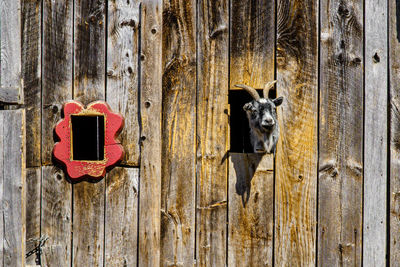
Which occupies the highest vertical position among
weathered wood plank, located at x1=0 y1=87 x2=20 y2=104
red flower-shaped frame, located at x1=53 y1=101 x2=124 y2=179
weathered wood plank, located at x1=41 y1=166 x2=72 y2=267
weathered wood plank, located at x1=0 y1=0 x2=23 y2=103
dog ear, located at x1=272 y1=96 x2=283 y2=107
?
weathered wood plank, located at x1=0 y1=0 x2=23 y2=103

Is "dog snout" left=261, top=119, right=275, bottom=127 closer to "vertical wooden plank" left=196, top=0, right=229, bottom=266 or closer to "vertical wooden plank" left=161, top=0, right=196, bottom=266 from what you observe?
"vertical wooden plank" left=196, top=0, right=229, bottom=266

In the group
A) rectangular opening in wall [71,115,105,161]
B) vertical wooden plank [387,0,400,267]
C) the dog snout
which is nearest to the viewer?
the dog snout

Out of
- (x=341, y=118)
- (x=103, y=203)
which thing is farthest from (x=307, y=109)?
(x=103, y=203)

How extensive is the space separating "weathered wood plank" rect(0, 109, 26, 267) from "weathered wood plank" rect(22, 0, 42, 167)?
9 centimetres

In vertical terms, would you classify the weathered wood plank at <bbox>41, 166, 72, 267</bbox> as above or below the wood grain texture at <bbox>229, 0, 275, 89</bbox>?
below

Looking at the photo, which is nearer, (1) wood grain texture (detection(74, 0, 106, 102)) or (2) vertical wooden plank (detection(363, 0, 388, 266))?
(2) vertical wooden plank (detection(363, 0, 388, 266))

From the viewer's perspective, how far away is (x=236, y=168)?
3031 mm

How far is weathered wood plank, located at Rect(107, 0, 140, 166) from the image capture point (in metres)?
3.11

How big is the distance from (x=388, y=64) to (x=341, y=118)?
0.52 metres

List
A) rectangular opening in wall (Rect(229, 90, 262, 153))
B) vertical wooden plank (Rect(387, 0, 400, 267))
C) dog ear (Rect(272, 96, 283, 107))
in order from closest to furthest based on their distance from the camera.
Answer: dog ear (Rect(272, 96, 283, 107)) < vertical wooden plank (Rect(387, 0, 400, 267)) < rectangular opening in wall (Rect(229, 90, 262, 153))

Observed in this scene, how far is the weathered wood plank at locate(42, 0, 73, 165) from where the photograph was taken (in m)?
3.17

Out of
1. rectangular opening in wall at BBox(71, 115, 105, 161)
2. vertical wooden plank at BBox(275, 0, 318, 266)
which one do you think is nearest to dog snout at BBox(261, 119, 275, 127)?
vertical wooden plank at BBox(275, 0, 318, 266)

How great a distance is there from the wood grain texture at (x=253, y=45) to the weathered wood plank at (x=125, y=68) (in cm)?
74

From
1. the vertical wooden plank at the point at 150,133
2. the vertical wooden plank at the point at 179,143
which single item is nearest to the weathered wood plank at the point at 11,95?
the vertical wooden plank at the point at 150,133
